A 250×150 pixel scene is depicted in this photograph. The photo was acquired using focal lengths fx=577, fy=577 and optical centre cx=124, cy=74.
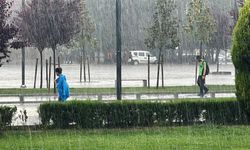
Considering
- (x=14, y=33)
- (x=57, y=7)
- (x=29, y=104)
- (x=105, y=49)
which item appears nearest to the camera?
(x=14, y=33)

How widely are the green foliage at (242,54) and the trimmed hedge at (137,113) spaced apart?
1.19m

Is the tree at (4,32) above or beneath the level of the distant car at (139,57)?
above

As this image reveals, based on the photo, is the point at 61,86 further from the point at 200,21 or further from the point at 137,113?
the point at 200,21

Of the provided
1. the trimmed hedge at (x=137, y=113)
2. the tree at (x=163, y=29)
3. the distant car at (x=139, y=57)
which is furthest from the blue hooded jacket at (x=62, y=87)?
the distant car at (x=139, y=57)

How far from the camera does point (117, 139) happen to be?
10.8m

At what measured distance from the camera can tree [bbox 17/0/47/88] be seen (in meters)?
24.9

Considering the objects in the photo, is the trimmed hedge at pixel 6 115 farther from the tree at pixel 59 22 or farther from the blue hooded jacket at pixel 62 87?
the tree at pixel 59 22

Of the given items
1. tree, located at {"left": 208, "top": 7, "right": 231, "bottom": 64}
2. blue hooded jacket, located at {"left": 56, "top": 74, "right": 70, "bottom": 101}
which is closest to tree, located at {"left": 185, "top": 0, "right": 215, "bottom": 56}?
tree, located at {"left": 208, "top": 7, "right": 231, "bottom": 64}

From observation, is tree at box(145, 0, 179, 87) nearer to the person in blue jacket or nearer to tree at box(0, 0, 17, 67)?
tree at box(0, 0, 17, 67)

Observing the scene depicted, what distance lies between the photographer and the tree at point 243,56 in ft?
38.1

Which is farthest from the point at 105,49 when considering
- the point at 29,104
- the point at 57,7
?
the point at 29,104

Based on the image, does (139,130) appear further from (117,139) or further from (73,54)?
(73,54)

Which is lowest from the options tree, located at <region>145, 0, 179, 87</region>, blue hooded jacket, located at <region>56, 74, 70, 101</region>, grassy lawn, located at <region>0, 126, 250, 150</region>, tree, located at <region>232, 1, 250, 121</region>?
grassy lawn, located at <region>0, 126, 250, 150</region>

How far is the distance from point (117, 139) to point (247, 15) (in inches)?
145
